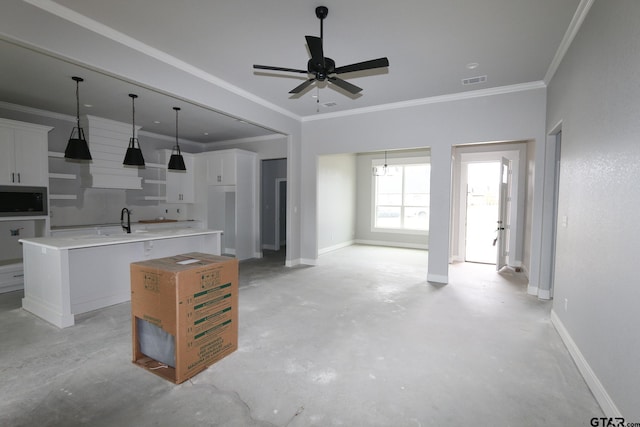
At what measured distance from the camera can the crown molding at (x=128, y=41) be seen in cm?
257

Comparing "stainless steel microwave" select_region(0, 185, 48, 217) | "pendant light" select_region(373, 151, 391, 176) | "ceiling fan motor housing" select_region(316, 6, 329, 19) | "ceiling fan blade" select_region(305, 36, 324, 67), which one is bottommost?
A: "stainless steel microwave" select_region(0, 185, 48, 217)

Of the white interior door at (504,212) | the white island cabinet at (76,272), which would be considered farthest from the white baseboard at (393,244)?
the white island cabinet at (76,272)

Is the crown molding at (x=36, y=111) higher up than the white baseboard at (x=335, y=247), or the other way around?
the crown molding at (x=36, y=111)

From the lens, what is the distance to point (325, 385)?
221 cm

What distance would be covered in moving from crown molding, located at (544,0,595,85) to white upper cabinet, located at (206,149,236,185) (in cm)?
557

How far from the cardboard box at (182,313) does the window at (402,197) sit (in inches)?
272

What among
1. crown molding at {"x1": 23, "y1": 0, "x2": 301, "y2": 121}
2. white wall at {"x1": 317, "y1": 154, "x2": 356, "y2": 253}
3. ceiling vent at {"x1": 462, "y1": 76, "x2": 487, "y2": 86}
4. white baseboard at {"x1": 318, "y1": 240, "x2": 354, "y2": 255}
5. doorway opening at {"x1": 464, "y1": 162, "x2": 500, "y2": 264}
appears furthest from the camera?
doorway opening at {"x1": 464, "y1": 162, "x2": 500, "y2": 264}

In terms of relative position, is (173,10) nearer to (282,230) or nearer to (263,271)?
(263,271)

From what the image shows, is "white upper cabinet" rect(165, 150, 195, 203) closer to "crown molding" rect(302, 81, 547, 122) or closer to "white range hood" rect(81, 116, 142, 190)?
"white range hood" rect(81, 116, 142, 190)

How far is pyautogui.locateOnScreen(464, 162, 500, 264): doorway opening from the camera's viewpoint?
7854 mm

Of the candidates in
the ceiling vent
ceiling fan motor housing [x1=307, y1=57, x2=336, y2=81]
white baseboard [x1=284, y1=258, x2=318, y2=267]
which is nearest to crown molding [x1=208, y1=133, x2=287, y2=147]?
white baseboard [x1=284, y1=258, x2=318, y2=267]

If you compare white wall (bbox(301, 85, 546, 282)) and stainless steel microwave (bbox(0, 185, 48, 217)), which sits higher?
white wall (bbox(301, 85, 546, 282))

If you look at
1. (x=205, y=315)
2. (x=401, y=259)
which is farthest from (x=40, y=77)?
(x=401, y=259)

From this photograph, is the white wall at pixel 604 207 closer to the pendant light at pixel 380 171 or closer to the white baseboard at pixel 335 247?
the white baseboard at pixel 335 247
